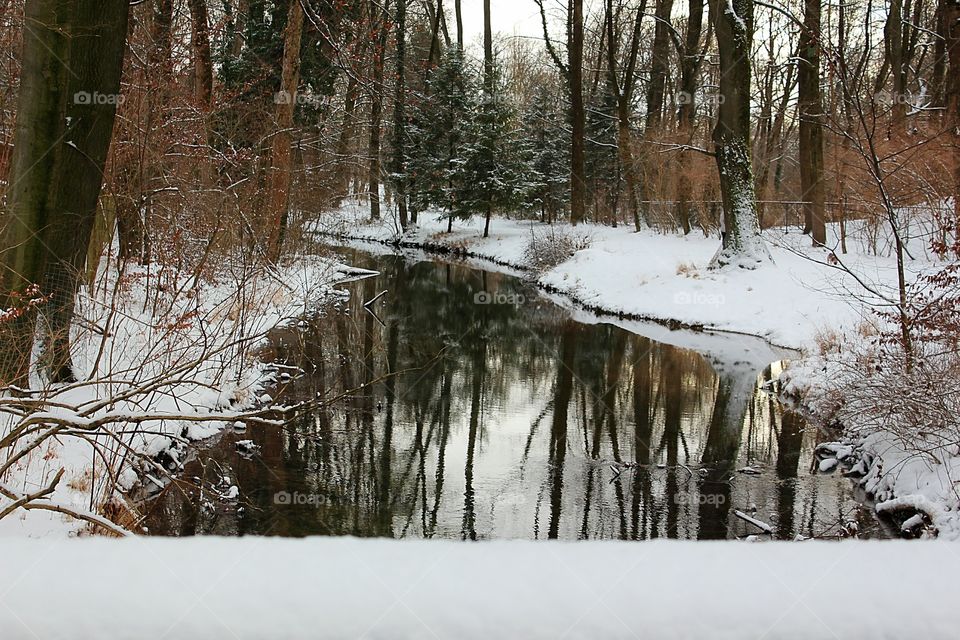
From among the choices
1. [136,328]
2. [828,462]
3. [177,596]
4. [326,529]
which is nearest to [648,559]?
[177,596]

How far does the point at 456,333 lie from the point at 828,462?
8.14 meters

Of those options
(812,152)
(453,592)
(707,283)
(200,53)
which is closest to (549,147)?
(812,152)

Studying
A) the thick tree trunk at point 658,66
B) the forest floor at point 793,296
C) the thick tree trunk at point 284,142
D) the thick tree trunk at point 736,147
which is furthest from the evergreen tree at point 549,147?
the thick tree trunk at point 284,142

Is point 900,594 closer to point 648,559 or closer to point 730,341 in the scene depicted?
point 648,559

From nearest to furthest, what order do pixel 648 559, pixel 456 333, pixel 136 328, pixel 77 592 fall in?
pixel 77 592 → pixel 648 559 → pixel 136 328 → pixel 456 333

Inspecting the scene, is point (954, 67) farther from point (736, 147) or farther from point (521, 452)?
point (521, 452)

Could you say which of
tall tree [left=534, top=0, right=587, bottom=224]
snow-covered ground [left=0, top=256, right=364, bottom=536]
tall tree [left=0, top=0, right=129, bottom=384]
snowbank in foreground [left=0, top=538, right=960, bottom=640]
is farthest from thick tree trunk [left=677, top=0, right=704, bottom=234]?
snowbank in foreground [left=0, top=538, right=960, bottom=640]

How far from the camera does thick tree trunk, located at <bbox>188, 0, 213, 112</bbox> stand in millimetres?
13199

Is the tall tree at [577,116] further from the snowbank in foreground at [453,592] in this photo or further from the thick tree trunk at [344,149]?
the snowbank in foreground at [453,592]

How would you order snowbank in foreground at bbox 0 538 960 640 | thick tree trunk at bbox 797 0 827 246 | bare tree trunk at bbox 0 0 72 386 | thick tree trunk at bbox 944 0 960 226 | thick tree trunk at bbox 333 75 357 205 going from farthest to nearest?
thick tree trunk at bbox 333 75 357 205 < thick tree trunk at bbox 797 0 827 246 < thick tree trunk at bbox 944 0 960 226 < bare tree trunk at bbox 0 0 72 386 < snowbank in foreground at bbox 0 538 960 640

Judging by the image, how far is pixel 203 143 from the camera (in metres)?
13.3

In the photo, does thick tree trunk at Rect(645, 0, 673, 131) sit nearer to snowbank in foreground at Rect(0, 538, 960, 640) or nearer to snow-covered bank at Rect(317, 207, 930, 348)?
snow-covered bank at Rect(317, 207, 930, 348)

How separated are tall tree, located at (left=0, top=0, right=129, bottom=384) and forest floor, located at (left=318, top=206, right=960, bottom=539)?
6.20 m

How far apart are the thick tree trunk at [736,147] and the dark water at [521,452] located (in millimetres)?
2950
